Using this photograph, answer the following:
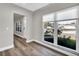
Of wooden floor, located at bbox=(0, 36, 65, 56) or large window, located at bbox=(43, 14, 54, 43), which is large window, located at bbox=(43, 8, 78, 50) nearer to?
large window, located at bbox=(43, 14, 54, 43)

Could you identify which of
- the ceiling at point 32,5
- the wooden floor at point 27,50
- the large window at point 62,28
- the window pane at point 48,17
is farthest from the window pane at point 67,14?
the wooden floor at point 27,50

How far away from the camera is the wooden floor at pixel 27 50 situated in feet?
5.09

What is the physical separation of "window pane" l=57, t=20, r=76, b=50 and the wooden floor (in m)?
0.25

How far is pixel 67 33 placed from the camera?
151 centimetres

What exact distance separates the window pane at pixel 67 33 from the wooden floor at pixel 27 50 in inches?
10.0

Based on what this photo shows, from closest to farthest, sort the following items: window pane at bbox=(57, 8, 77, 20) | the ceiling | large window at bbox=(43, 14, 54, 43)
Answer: window pane at bbox=(57, 8, 77, 20) → the ceiling → large window at bbox=(43, 14, 54, 43)

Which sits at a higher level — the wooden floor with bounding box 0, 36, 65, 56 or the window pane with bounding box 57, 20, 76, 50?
the window pane with bounding box 57, 20, 76, 50

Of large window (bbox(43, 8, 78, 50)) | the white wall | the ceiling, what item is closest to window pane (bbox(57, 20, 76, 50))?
large window (bbox(43, 8, 78, 50))

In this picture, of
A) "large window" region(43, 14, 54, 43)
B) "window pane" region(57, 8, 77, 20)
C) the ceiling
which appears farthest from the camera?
"large window" region(43, 14, 54, 43)

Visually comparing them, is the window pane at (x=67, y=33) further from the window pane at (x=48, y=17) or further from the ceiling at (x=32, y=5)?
the ceiling at (x=32, y=5)

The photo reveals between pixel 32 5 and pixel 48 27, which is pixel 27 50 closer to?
pixel 48 27

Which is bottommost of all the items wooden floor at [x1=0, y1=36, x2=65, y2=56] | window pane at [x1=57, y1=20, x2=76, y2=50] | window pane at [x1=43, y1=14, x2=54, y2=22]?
wooden floor at [x1=0, y1=36, x2=65, y2=56]

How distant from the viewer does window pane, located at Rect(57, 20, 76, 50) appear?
146 cm

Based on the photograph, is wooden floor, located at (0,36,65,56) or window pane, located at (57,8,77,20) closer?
window pane, located at (57,8,77,20)
